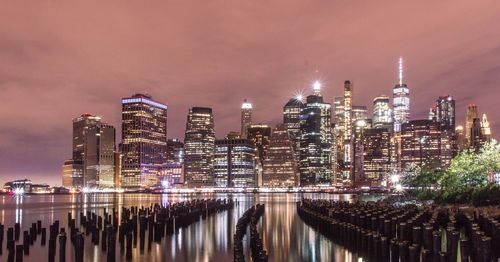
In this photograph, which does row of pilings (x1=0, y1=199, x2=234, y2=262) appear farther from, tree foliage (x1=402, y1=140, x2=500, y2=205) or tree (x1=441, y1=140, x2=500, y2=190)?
tree (x1=441, y1=140, x2=500, y2=190)

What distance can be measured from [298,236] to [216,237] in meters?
6.71

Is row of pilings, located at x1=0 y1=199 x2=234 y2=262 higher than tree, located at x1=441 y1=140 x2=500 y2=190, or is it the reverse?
tree, located at x1=441 y1=140 x2=500 y2=190

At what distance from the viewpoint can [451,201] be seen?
69062mm

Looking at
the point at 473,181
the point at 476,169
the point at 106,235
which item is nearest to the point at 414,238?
the point at 106,235

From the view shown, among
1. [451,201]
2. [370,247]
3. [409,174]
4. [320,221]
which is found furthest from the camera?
[409,174]

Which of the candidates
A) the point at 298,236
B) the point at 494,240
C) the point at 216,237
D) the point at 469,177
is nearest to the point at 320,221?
the point at 298,236

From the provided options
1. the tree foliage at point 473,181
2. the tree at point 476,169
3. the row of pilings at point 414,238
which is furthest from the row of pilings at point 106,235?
the tree at point 476,169

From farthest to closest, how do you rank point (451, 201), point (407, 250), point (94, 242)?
point (451, 201) < point (94, 242) < point (407, 250)

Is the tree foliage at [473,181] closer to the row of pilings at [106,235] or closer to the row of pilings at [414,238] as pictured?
the row of pilings at [414,238]

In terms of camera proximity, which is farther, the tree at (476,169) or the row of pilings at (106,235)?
the tree at (476,169)

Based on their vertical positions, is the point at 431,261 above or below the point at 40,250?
above

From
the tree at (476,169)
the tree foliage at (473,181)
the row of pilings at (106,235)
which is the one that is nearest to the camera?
the row of pilings at (106,235)

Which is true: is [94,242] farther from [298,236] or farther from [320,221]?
[320,221]

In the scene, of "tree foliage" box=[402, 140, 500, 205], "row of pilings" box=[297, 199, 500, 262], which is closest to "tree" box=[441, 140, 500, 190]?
"tree foliage" box=[402, 140, 500, 205]
